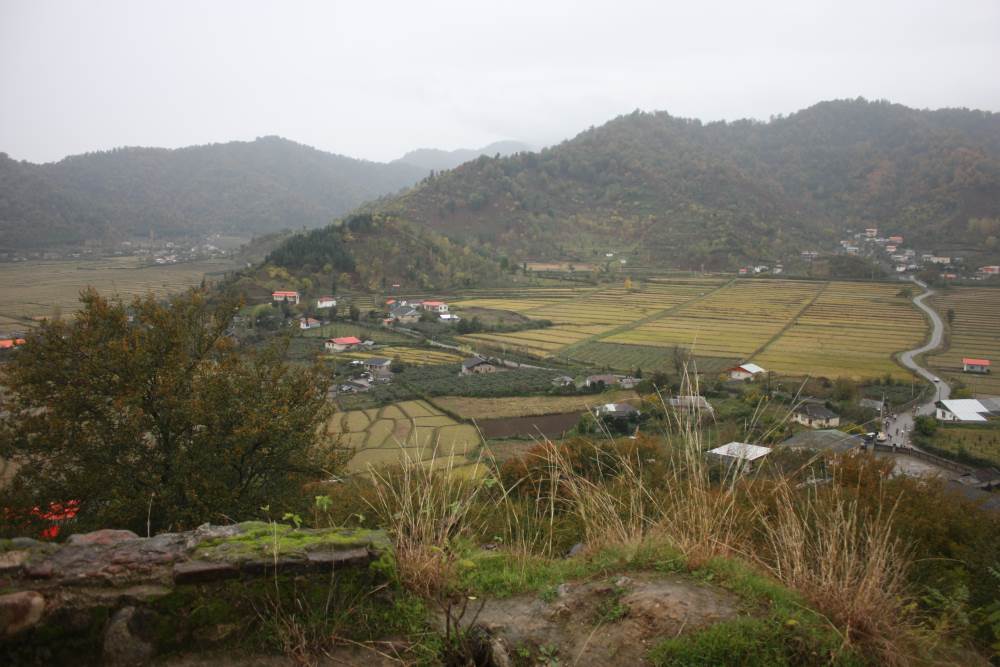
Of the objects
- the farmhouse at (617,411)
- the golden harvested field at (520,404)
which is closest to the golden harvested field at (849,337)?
the golden harvested field at (520,404)

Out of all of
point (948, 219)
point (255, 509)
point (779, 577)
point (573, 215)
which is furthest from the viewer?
point (573, 215)

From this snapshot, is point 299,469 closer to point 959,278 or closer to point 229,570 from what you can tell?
point 229,570

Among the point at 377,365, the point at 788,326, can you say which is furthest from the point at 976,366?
the point at 377,365

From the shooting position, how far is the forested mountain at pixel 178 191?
53406 mm

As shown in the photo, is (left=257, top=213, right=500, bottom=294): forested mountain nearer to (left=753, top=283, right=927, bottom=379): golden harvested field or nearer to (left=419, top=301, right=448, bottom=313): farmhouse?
(left=419, top=301, right=448, bottom=313): farmhouse

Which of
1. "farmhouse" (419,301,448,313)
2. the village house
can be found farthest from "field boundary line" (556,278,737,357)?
"farmhouse" (419,301,448,313)

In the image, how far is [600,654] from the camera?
3.07 meters

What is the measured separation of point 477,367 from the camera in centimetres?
3412

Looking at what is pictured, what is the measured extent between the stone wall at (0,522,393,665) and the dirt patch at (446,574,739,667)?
2.83ft

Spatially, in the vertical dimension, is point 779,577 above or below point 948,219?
below

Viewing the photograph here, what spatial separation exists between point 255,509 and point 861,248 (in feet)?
351

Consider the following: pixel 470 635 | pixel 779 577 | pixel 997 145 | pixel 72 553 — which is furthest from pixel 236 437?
pixel 997 145

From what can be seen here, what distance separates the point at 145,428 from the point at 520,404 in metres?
21.0

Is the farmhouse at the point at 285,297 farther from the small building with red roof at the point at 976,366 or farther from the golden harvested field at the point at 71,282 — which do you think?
the small building with red roof at the point at 976,366
